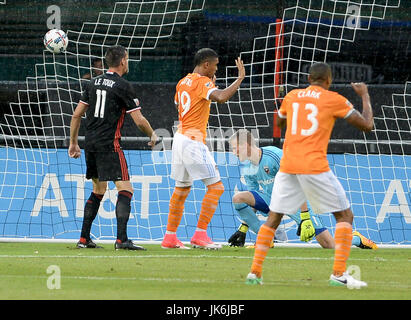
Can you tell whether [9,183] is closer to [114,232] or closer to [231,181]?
[114,232]

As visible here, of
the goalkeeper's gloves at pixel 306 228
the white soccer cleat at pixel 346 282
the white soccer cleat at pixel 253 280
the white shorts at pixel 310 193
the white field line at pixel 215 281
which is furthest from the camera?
the goalkeeper's gloves at pixel 306 228

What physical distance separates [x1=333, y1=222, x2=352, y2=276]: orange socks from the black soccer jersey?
3508mm

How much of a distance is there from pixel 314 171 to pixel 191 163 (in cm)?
328

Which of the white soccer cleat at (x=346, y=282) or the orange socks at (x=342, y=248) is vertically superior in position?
the orange socks at (x=342, y=248)

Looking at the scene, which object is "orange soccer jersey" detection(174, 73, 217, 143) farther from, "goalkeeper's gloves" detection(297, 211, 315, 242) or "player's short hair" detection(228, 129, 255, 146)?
"goalkeeper's gloves" detection(297, 211, 315, 242)

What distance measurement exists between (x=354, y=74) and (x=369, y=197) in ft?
16.2

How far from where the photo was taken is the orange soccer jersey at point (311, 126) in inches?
283

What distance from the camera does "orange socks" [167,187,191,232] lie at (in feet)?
34.1

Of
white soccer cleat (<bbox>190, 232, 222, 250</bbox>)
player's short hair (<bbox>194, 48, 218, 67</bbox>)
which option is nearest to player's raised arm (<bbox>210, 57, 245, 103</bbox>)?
player's short hair (<bbox>194, 48, 218, 67</bbox>)

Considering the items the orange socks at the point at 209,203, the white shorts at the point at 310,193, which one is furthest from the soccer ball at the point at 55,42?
the white shorts at the point at 310,193

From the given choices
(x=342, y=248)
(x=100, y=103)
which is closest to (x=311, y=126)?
(x=342, y=248)

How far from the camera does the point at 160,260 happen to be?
8945 mm

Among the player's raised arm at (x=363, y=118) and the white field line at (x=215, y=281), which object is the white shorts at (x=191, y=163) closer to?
the white field line at (x=215, y=281)

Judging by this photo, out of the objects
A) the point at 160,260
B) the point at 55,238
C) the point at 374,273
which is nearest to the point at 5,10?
the point at 55,238
